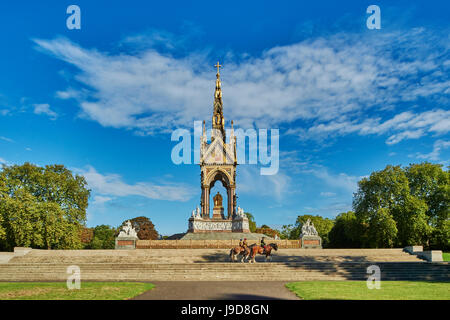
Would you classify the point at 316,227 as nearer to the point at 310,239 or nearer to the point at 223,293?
the point at 310,239

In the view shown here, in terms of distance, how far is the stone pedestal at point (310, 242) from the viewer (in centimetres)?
3040

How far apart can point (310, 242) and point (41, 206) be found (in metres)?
26.2

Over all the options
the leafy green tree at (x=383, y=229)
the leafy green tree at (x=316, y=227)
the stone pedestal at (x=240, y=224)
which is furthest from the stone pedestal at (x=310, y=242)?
the leafy green tree at (x=316, y=227)

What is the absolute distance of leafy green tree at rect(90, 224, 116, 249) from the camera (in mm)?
56094

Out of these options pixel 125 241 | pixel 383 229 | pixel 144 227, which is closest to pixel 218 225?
pixel 125 241

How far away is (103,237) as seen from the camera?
63.4 m

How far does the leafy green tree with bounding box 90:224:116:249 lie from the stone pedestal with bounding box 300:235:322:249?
38139mm

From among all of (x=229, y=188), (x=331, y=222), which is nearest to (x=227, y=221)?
(x=229, y=188)

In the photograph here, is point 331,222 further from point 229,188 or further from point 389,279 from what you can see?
point 389,279

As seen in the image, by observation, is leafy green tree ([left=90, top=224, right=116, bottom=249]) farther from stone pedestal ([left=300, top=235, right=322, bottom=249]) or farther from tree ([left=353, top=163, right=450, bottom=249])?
tree ([left=353, top=163, right=450, bottom=249])

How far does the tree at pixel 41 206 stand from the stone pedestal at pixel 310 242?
23.3 meters

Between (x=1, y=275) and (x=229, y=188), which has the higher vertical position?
(x=229, y=188)
